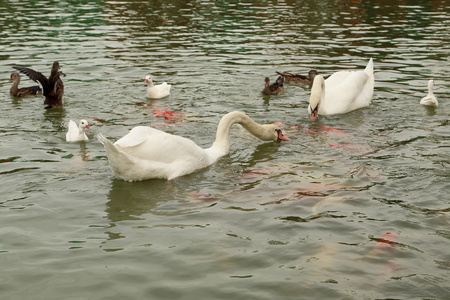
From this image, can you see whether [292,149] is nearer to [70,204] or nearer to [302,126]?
[302,126]

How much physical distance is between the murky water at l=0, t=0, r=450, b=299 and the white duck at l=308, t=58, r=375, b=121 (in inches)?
11.1

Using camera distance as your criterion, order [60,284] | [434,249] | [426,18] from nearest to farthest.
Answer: [60,284], [434,249], [426,18]

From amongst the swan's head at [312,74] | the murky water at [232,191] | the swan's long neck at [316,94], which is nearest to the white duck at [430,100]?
the murky water at [232,191]

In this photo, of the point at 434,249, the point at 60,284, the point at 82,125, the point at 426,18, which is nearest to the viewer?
the point at 60,284

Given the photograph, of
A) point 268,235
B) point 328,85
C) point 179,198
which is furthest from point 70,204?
point 328,85

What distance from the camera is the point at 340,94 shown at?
42.3 feet

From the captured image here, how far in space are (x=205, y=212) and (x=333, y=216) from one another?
4.94ft

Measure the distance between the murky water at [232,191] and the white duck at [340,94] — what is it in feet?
0.92

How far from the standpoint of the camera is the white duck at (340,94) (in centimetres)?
1214

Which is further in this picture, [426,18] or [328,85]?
[426,18]

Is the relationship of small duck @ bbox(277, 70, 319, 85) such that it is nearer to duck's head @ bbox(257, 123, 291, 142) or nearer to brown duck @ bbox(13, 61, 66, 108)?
duck's head @ bbox(257, 123, 291, 142)

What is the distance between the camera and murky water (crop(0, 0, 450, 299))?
6113mm

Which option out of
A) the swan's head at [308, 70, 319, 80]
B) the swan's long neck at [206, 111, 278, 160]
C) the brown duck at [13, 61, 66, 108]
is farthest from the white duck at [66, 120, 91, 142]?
the swan's head at [308, 70, 319, 80]

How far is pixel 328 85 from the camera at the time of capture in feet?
44.5
